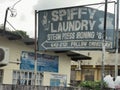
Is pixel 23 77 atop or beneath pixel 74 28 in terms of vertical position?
beneath

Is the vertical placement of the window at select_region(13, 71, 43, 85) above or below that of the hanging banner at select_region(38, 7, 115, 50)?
below

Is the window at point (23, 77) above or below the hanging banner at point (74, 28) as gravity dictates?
below

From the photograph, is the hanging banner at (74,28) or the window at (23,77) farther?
the window at (23,77)

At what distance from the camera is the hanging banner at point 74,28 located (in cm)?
1366

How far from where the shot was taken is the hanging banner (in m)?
13.7

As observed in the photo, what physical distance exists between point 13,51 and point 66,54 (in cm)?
393

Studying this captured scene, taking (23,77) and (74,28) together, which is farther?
(23,77)

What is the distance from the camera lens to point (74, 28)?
1379cm

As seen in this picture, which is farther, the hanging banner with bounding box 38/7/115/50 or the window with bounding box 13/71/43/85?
the window with bounding box 13/71/43/85

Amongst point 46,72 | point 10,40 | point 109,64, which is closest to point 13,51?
point 10,40

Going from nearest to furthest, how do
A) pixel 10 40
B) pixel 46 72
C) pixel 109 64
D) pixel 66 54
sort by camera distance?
pixel 10 40 < pixel 46 72 < pixel 66 54 < pixel 109 64

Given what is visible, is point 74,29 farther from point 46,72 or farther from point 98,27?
point 46,72

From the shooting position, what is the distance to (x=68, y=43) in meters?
13.8

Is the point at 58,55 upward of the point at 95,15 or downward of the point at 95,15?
downward
